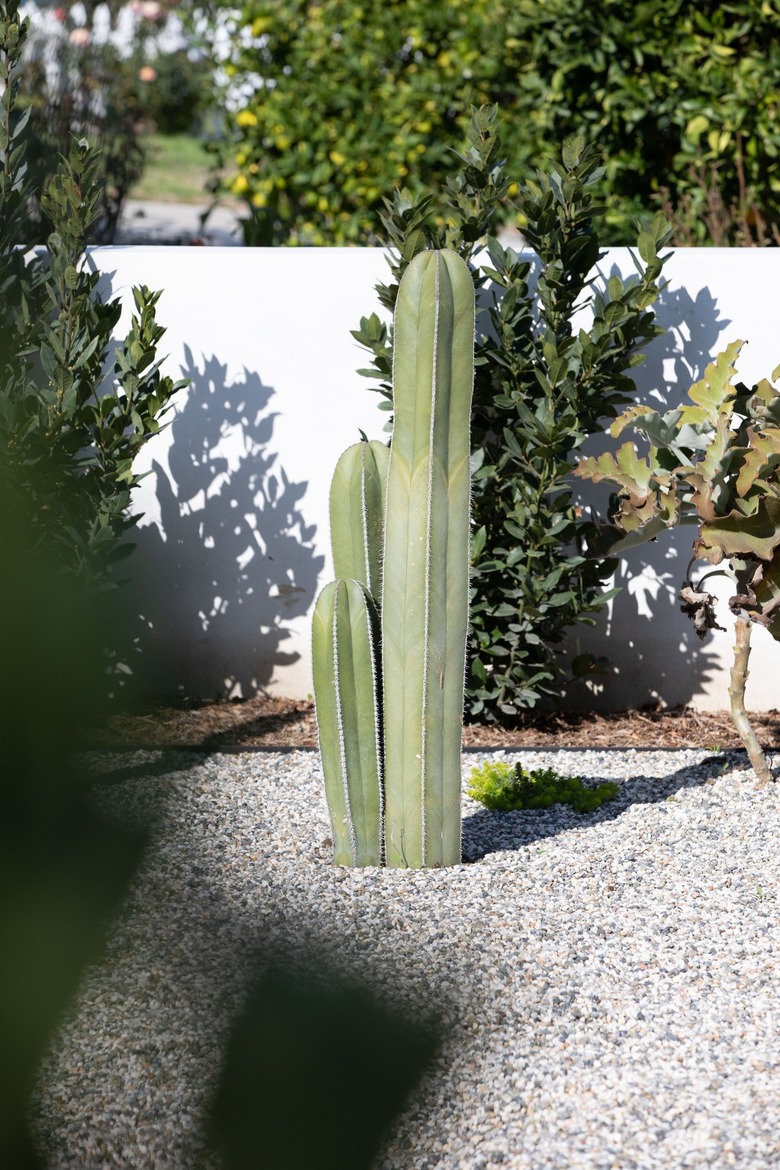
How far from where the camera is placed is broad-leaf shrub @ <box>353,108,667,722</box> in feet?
12.0

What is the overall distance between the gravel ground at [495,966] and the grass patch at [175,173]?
11603 mm

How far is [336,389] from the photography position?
4.13 metres

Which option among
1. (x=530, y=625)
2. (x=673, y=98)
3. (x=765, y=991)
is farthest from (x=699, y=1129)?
(x=673, y=98)

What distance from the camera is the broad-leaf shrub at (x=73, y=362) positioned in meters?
3.38

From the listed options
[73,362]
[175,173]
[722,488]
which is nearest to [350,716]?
[722,488]

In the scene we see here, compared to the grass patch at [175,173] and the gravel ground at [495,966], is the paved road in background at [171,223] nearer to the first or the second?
the grass patch at [175,173]

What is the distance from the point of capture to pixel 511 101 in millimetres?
6570

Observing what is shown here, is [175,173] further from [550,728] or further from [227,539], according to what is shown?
[550,728]

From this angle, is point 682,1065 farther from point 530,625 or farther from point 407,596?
point 530,625

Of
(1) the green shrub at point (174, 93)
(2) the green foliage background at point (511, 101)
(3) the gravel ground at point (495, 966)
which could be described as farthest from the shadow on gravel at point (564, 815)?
(1) the green shrub at point (174, 93)

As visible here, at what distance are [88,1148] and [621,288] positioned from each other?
2.78m

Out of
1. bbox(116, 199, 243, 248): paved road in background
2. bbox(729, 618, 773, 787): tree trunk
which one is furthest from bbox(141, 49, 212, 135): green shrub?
bbox(729, 618, 773, 787): tree trunk

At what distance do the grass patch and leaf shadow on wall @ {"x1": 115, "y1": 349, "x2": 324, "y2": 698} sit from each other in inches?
391

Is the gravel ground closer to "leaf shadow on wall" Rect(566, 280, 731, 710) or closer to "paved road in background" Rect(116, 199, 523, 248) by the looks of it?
"leaf shadow on wall" Rect(566, 280, 731, 710)
